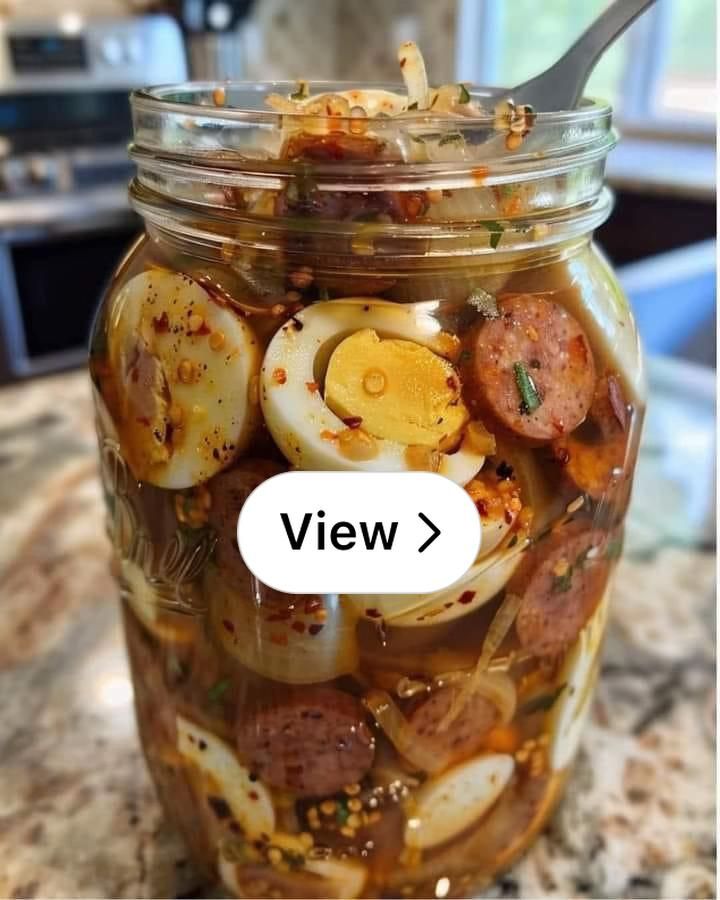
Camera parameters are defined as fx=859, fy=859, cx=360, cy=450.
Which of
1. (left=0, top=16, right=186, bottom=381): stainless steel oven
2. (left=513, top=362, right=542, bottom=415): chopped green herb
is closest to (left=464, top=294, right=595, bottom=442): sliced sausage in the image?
(left=513, top=362, right=542, bottom=415): chopped green herb

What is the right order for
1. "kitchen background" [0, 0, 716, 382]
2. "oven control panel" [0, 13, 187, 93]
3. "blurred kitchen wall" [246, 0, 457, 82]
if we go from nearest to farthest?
"kitchen background" [0, 0, 716, 382] → "oven control panel" [0, 13, 187, 93] → "blurred kitchen wall" [246, 0, 457, 82]

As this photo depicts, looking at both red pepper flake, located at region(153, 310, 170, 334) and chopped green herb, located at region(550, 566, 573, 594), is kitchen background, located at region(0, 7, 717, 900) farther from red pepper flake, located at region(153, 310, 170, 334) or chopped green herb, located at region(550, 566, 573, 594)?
red pepper flake, located at region(153, 310, 170, 334)

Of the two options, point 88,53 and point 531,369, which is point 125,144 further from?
point 531,369

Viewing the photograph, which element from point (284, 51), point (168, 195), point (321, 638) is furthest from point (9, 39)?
point (321, 638)

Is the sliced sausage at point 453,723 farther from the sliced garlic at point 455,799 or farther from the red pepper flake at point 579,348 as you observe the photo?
the red pepper flake at point 579,348

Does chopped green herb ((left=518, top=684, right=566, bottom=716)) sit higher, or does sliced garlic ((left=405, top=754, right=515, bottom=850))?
chopped green herb ((left=518, top=684, right=566, bottom=716))

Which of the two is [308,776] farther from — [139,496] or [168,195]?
[168,195]

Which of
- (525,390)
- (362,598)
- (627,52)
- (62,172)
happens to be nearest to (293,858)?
(362,598)
